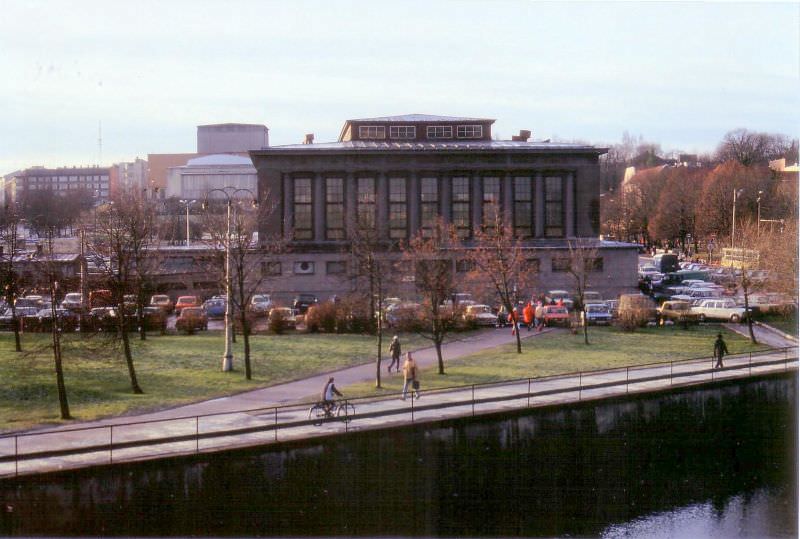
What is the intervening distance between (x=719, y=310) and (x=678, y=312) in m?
1.09

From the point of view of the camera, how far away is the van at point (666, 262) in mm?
32406

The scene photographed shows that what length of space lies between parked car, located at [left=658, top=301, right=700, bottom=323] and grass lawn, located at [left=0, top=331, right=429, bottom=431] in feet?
24.0

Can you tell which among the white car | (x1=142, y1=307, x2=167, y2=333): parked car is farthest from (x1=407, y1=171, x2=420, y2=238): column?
the white car

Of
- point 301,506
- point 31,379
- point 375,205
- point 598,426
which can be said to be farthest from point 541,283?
point 301,506

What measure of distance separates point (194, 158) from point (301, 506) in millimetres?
13289

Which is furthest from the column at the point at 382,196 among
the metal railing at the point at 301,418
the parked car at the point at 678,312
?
the metal railing at the point at 301,418

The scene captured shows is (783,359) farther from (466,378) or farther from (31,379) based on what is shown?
(31,379)

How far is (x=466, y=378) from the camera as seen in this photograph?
17984 millimetres

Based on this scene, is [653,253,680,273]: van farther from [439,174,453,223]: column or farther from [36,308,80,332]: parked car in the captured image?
[36,308,80,332]: parked car

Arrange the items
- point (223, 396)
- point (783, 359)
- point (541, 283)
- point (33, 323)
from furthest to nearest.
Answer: point (541, 283) < point (33, 323) < point (783, 359) < point (223, 396)

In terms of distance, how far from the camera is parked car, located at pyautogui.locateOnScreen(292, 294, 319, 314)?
2801cm

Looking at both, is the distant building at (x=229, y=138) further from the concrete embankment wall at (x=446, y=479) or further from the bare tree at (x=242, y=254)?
the concrete embankment wall at (x=446, y=479)

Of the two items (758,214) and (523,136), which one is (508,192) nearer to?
(523,136)

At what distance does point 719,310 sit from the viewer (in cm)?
2392
